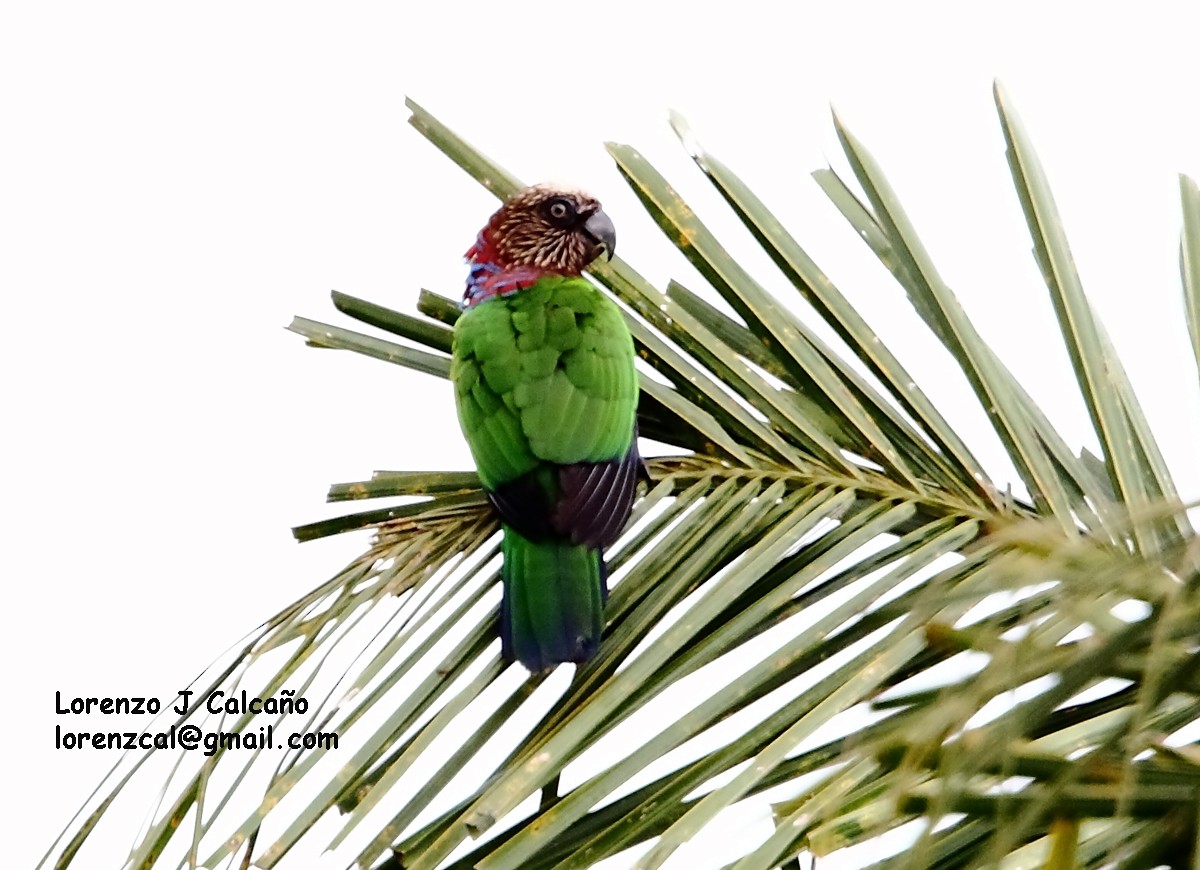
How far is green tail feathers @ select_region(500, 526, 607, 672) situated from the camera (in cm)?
228

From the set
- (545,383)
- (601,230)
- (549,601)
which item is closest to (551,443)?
(545,383)

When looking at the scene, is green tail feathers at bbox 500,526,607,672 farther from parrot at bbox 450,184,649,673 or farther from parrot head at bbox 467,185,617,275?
parrot head at bbox 467,185,617,275

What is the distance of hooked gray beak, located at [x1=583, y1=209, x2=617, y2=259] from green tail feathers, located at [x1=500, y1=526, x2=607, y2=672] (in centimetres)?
173

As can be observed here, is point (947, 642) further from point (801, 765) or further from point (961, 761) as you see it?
point (801, 765)

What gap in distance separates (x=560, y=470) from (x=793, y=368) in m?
0.58

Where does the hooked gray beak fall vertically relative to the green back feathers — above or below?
above

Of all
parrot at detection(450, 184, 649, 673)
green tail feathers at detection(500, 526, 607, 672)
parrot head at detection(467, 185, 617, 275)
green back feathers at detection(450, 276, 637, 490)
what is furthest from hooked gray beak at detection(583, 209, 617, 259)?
green tail feathers at detection(500, 526, 607, 672)

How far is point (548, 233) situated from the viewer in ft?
13.9

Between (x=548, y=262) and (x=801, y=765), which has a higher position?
(x=548, y=262)

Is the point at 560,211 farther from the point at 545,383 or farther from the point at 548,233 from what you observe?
the point at 545,383

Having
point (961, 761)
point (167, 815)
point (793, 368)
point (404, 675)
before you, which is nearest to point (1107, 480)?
point (793, 368)

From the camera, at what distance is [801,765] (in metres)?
1.71

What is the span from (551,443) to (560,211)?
1.54m

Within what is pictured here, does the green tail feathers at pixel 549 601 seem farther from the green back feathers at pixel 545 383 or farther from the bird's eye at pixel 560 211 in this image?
the bird's eye at pixel 560 211
